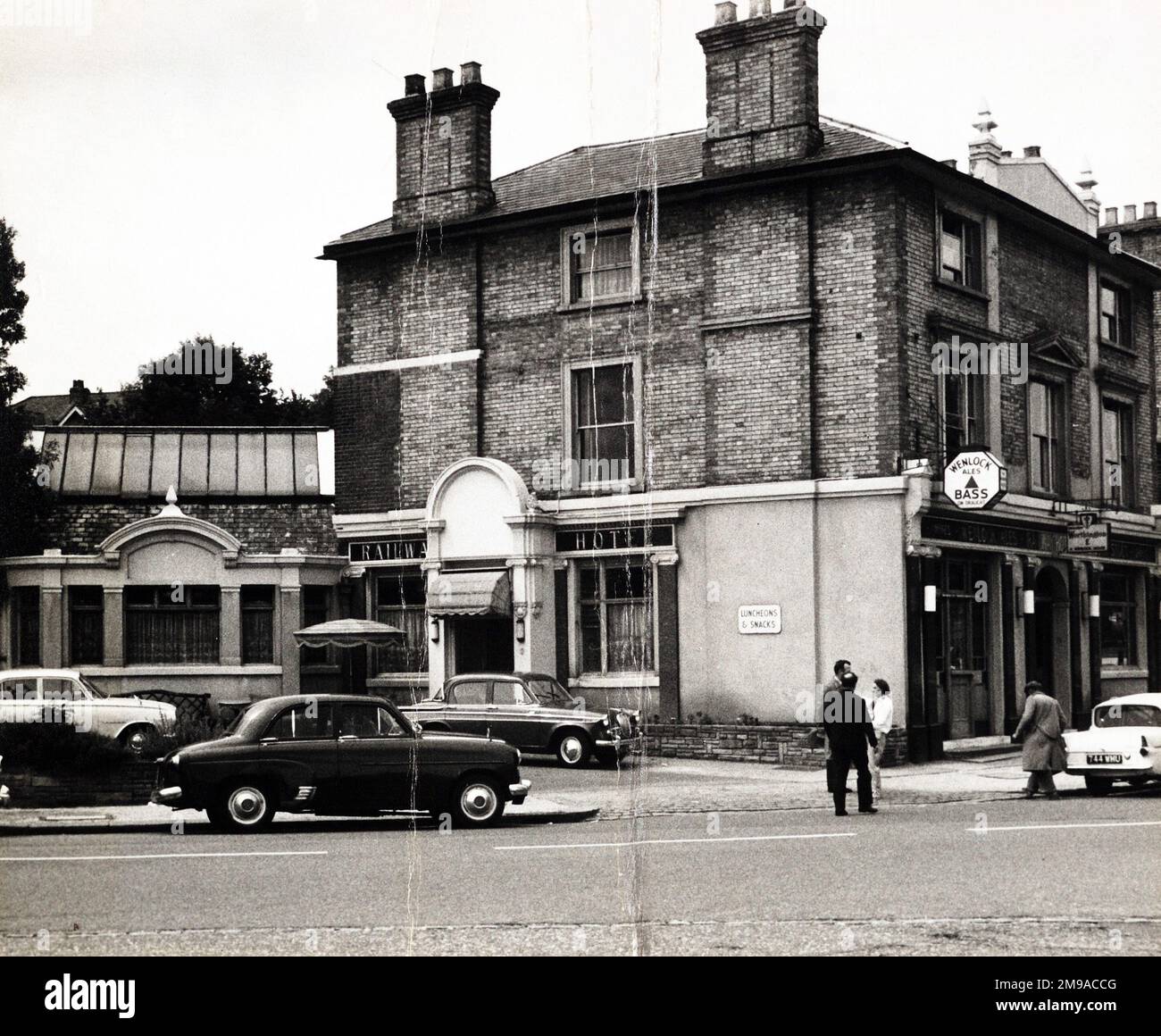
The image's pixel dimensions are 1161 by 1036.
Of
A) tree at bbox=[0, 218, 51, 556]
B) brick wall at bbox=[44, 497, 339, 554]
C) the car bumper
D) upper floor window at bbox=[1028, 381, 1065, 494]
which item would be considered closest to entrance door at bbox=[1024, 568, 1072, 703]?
upper floor window at bbox=[1028, 381, 1065, 494]

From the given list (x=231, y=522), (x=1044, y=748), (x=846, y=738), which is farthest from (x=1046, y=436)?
(x=231, y=522)

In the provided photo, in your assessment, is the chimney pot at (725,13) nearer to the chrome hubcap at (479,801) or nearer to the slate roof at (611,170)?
the slate roof at (611,170)

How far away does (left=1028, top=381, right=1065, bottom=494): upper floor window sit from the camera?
1078 inches

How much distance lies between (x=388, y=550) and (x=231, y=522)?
2.74 metres

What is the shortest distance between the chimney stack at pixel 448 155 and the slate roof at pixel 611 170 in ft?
1.39

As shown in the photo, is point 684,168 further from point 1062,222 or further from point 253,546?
point 253,546

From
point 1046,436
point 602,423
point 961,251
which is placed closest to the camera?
point 961,251

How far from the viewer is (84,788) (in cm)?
1819

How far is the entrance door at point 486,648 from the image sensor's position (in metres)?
25.8

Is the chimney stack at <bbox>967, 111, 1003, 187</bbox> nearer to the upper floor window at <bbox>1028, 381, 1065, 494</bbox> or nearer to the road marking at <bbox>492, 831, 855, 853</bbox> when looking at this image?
the upper floor window at <bbox>1028, 381, 1065, 494</bbox>

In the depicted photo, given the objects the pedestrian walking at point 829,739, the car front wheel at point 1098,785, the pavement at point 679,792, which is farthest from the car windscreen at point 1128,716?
the pedestrian walking at point 829,739
